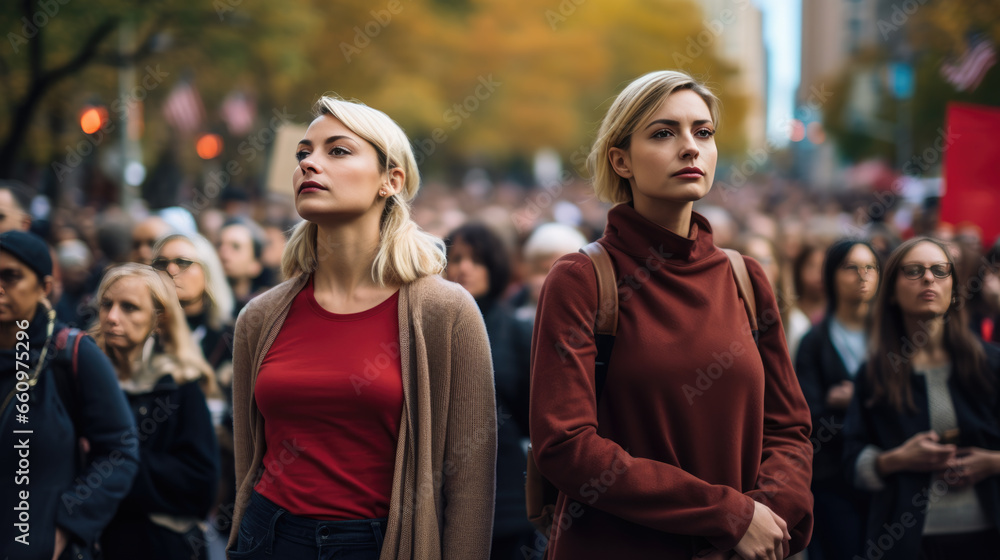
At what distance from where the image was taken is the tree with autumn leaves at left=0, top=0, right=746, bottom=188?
15.0 meters

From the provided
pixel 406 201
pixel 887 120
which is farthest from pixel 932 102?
pixel 406 201

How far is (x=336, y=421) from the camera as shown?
Result: 304 cm

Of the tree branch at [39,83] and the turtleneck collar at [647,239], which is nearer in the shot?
the turtleneck collar at [647,239]

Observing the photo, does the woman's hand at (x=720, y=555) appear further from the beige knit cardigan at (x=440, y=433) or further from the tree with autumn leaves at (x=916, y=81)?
the tree with autumn leaves at (x=916, y=81)

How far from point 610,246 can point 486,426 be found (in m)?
0.68

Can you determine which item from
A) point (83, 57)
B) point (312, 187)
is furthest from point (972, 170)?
point (83, 57)

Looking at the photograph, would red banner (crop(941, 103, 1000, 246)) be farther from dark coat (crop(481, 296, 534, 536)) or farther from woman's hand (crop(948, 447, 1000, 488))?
dark coat (crop(481, 296, 534, 536))

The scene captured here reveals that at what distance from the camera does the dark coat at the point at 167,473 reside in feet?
13.6

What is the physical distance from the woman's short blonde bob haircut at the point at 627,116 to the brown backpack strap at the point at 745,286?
377 millimetres

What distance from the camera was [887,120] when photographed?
161 feet

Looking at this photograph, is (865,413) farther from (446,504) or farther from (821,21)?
(821,21)

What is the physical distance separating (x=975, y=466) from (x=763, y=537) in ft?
6.38

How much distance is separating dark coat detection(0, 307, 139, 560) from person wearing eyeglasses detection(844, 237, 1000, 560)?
3.08 m

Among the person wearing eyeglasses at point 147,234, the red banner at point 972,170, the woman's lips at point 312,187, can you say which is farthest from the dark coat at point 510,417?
the red banner at point 972,170
